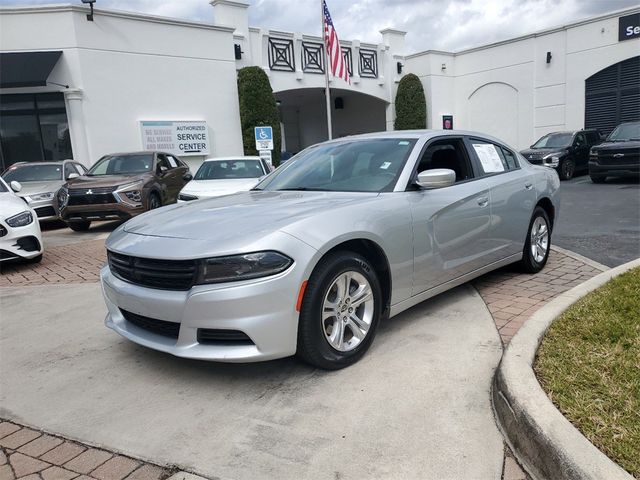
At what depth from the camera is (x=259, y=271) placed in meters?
2.96

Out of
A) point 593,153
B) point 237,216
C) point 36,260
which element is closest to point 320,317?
point 237,216

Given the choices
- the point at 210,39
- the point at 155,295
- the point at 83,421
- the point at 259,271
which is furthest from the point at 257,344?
the point at 210,39

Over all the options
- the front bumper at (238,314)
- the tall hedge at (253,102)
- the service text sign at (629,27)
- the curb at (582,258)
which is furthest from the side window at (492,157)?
the service text sign at (629,27)

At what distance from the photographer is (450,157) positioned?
461 centimetres

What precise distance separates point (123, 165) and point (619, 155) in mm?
12332

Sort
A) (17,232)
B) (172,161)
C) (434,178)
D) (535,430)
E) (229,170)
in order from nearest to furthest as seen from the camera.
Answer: (535,430) → (434,178) → (17,232) → (229,170) → (172,161)

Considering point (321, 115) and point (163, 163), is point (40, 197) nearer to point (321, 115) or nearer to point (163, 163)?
point (163, 163)

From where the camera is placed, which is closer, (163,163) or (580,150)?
(163,163)

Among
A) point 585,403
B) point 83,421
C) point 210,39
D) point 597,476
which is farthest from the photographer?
point 210,39

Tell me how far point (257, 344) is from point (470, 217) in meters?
2.28

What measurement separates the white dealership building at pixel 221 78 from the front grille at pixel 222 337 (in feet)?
47.2

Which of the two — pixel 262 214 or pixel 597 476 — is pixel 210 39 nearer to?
pixel 262 214

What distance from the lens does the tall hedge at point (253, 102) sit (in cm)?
1845

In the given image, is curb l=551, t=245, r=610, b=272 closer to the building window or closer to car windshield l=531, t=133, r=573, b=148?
car windshield l=531, t=133, r=573, b=148
